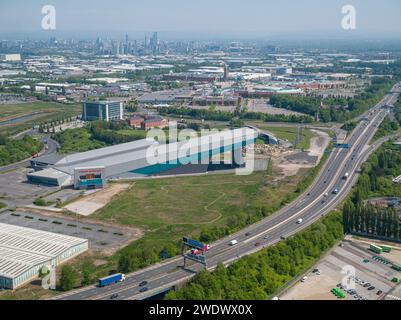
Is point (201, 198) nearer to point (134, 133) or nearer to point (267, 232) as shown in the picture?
point (267, 232)

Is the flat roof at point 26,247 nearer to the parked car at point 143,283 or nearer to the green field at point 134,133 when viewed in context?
the parked car at point 143,283

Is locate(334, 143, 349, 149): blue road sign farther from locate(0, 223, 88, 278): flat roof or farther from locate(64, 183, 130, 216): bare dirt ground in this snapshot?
locate(0, 223, 88, 278): flat roof

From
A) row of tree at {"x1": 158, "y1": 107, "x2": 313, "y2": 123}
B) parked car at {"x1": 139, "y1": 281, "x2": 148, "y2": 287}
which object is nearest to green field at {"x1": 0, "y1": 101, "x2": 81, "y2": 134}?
row of tree at {"x1": 158, "y1": 107, "x2": 313, "y2": 123}

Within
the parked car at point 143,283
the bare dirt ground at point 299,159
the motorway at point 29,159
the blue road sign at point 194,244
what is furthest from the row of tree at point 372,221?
the motorway at point 29,159

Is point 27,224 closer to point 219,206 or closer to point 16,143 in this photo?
point 219,206

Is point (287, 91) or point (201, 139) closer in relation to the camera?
point (201, 139)

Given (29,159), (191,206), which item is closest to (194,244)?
(191,206)
